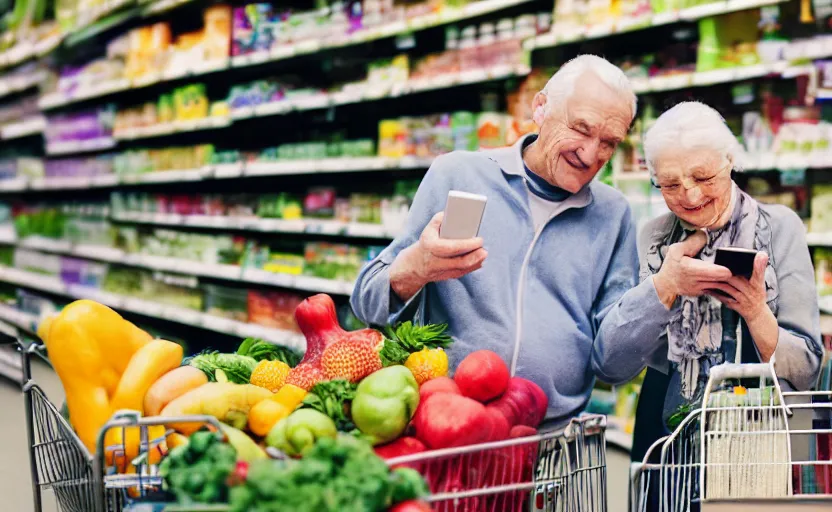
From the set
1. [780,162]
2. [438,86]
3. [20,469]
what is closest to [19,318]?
[20,469]

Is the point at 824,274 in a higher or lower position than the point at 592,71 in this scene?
lower

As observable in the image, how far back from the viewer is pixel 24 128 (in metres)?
7.17

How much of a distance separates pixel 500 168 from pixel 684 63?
2.10 m

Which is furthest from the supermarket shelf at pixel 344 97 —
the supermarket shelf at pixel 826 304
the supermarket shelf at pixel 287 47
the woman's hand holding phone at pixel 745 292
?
the woman's hand holding phone at pixel 745 292

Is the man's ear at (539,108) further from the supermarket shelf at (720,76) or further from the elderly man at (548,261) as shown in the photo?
the supermarket shelf at (720,76)

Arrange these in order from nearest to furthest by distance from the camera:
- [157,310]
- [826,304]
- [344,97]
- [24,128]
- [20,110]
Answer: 1. [826,304]
2. [344,97]
3. [157,310]
4. [24,128]
5. [20,110]

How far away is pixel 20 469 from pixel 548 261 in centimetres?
342

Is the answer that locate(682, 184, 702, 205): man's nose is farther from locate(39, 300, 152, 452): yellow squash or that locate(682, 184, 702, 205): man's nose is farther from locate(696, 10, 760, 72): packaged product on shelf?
locate(696, 10, 760, 72): packaged product on shelf

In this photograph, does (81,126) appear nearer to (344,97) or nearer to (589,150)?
(344,97)

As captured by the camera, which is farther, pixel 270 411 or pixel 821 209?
pixel 821 209

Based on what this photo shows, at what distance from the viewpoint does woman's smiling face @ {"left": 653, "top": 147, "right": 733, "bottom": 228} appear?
1.37 metres

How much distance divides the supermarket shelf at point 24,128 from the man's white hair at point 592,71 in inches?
258

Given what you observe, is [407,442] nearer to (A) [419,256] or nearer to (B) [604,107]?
(A) [419,256]

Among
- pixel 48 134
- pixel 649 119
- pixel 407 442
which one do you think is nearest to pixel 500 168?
pixel 407 442
